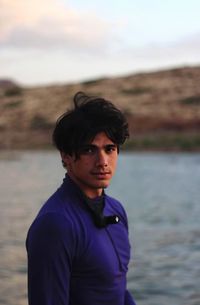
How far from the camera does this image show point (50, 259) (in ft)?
8.50

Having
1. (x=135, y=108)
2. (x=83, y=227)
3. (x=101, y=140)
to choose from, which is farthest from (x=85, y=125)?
(x=135, y=108)

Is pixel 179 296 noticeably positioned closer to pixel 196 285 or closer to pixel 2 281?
pixel 196 285

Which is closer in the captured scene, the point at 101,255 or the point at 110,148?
the point at 101,255

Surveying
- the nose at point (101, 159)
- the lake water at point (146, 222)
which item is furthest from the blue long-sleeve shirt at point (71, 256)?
the lake water at point (146, 222)

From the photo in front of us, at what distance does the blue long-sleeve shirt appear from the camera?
8.47 ft

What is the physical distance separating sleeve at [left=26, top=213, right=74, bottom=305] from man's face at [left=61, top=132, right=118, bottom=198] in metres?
0.23

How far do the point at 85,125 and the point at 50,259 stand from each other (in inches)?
20.3

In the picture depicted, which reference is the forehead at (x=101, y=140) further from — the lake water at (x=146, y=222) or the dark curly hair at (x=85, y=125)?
the lake water at (x=146, y=222)

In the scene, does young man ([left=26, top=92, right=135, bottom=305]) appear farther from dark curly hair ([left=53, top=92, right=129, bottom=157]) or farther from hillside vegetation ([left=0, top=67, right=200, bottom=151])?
hillside vegetation ([left=0, top=67, right=200, bottom=151])

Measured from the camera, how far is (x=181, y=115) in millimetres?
61688

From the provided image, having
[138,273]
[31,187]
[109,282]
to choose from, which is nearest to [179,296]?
[138,273]

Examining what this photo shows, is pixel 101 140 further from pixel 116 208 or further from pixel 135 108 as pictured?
pixel 135 108

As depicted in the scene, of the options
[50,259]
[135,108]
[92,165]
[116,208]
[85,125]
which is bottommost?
[50,259]

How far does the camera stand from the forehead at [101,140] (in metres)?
2.76
